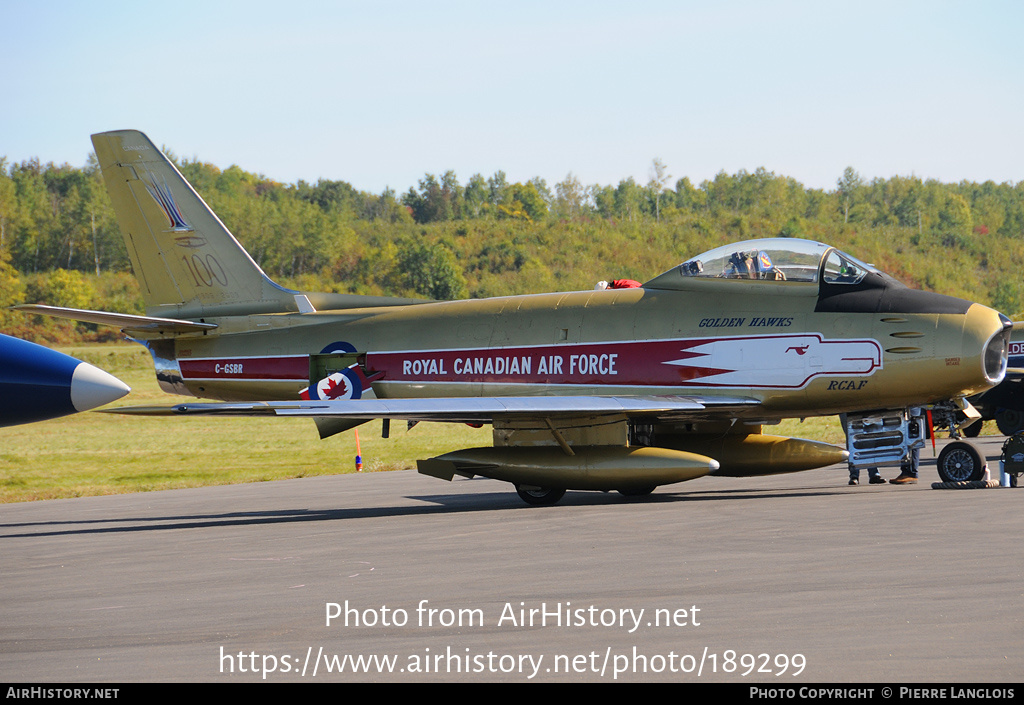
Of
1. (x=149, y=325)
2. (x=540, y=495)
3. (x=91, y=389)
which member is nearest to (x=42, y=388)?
(x=91, y=389)

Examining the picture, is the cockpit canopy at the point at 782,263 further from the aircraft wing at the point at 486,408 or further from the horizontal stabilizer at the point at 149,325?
the horizontal stabilizer at the point at 149,325

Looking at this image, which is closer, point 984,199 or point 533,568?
point 533,568

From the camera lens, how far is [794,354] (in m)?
13.7

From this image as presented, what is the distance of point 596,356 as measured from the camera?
48.5 feet

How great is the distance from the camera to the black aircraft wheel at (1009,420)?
20.1 m

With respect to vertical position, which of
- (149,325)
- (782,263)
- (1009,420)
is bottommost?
(1009,420)

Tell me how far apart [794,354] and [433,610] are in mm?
8327

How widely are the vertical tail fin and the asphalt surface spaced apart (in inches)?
201

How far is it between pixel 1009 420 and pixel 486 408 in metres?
12.6

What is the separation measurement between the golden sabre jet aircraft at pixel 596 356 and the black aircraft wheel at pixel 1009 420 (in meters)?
5.71

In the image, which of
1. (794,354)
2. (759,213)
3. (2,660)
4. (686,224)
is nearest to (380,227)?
(686,224)

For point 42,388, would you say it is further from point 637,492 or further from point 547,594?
point 637,492

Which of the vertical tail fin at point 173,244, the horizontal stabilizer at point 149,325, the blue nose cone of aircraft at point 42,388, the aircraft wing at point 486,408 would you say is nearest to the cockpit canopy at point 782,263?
the aircraft wing at point 486,408
